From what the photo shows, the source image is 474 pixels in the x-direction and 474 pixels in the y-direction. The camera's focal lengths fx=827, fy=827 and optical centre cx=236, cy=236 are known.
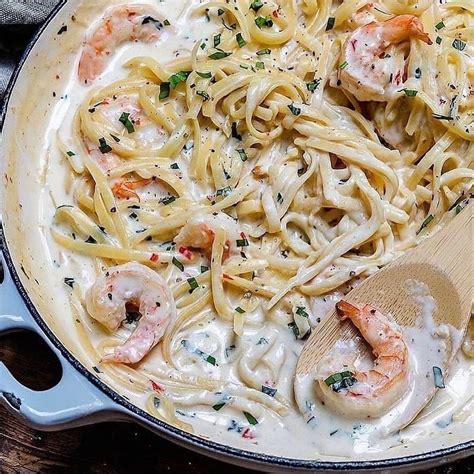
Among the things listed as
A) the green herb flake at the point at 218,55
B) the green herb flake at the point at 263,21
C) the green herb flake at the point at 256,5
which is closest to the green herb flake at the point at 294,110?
the green herb flake at the point at 218,55

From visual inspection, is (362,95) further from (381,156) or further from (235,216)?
(235,216)

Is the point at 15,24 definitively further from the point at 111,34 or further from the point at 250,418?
the point at 250,418

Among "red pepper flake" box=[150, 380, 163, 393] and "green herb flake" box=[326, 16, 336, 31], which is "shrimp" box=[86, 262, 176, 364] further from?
"green herb flake" box=[326, 16, 336, 31]

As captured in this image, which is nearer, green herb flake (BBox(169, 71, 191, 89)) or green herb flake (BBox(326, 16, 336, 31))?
green herb flake (BBox(169, 71, 191, 89))

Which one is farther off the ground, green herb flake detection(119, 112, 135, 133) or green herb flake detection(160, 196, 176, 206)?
green herb flake detection(119, 112, 135, 133)

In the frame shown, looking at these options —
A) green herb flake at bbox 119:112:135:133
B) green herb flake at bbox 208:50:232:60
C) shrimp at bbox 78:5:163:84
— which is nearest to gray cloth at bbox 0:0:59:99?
shrimp at bbox 78:5:163:84

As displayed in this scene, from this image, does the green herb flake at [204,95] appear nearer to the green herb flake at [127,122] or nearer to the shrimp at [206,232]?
the green herb flake at [127,122]
